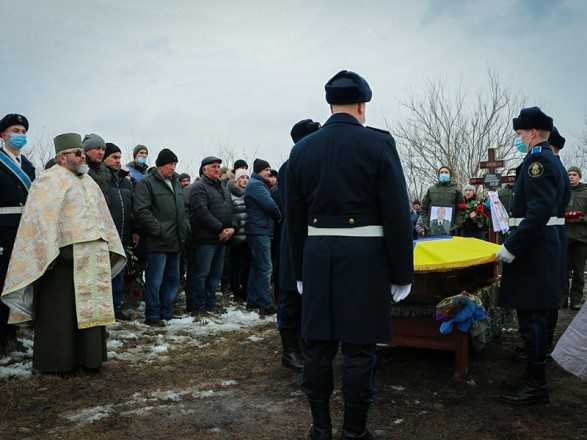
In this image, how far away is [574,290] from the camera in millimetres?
7844

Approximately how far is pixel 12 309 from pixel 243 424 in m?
2.29

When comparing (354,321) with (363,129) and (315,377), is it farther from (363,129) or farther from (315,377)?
(363,129)

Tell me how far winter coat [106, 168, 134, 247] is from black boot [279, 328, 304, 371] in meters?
2.76

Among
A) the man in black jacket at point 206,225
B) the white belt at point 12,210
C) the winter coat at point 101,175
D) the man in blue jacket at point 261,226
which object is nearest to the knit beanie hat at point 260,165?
the man in blue jacket at point 261,226

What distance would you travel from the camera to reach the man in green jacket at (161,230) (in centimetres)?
682

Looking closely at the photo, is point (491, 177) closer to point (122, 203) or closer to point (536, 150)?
point (122, 203)

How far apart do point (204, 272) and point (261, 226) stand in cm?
96

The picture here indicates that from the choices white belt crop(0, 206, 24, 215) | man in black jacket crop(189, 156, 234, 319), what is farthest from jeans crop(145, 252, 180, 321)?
white belt crop(0, 206, 24, 215)

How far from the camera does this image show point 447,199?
9.80 metres

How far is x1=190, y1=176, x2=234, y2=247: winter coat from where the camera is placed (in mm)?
7438

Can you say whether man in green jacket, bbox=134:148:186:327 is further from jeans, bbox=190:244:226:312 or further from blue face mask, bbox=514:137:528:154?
blue face mask, bbox=514:137:528:154

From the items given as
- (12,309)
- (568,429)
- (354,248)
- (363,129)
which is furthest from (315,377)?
(12,309)

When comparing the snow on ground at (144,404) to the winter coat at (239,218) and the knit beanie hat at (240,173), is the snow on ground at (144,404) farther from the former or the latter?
the knit beanie hat at (240,173)

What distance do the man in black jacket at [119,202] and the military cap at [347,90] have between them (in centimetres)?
404
